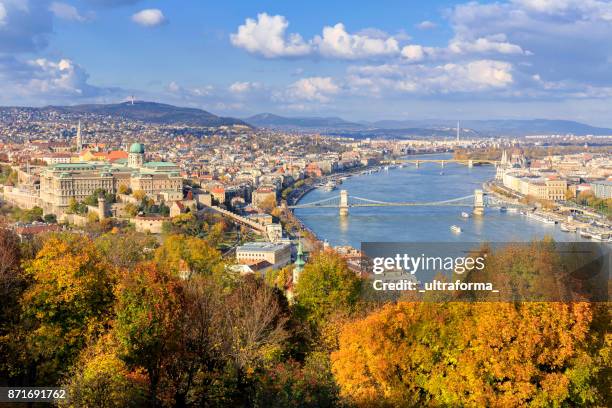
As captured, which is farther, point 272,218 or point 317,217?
point 317,217

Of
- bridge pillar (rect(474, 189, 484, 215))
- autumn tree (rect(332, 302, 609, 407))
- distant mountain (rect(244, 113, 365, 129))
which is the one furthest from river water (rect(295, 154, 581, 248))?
distant mountain (rect(244, 113, 365, 129))

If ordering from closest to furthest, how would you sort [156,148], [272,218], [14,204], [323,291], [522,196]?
[323,291] < [14,204] < [272,218] < [522,196] < [156,148]

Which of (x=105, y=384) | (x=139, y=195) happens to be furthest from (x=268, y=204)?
(x=105, y=384)

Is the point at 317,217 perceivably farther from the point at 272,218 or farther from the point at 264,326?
the point at 264,326

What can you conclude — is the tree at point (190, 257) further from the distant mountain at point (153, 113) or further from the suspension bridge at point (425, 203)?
the distant mountain at point (153, 113)

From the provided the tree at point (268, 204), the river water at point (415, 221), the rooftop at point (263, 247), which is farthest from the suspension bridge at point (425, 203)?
the rooftop at point (263, 247)

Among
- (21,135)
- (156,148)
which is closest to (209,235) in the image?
(156,148)
